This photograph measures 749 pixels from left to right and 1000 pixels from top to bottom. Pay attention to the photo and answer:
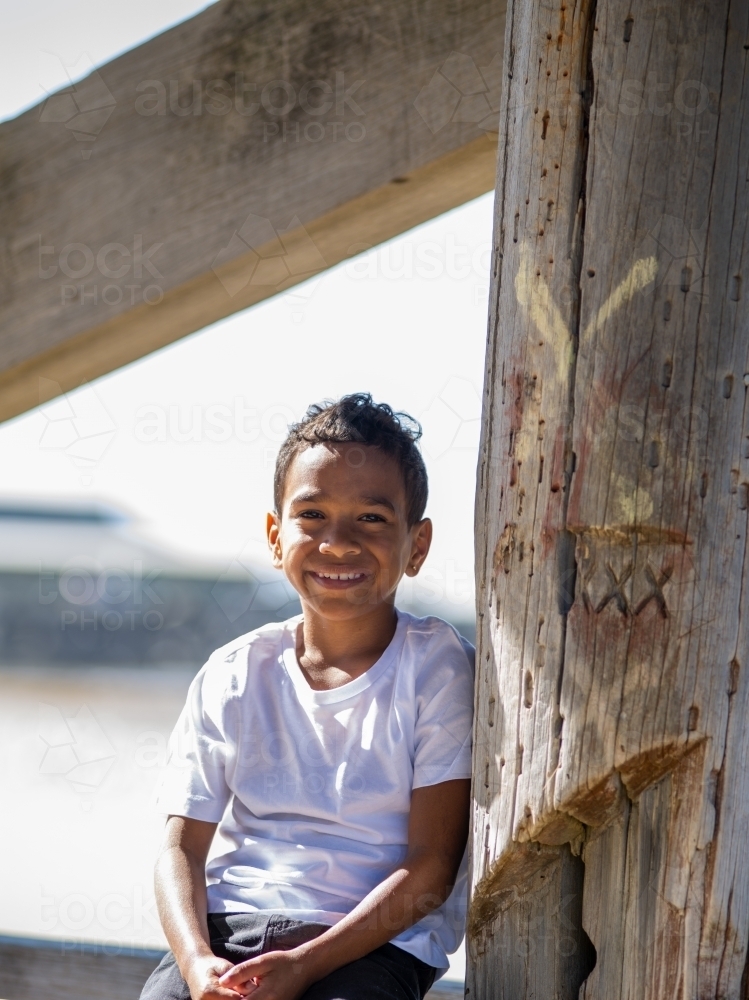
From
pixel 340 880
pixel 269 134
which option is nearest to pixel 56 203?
pixel 269 134

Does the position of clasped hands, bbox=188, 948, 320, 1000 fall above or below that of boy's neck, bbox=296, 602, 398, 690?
below

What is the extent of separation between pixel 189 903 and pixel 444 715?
453 millimetres

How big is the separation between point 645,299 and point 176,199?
909mm

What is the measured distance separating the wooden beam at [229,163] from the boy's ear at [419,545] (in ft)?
1.58

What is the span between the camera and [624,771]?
3.83 ft

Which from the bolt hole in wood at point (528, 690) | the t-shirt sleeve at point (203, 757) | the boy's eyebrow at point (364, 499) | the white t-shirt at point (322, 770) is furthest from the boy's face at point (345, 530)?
the bolt hole in wood at point (528, 690)

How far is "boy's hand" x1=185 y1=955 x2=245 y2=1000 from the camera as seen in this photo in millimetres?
1329

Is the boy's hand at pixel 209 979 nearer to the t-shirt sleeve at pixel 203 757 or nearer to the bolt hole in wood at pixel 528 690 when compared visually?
the t-shirt sleeve at pixel 203 757

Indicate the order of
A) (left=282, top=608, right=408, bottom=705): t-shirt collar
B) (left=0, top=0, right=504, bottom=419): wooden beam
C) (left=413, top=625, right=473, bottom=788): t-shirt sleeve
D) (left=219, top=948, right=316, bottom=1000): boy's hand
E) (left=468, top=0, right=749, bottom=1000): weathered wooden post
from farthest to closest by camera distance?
(left=0, top=0, right=504, bottom=419): wooden beam, (left=282, top=608, right=408, bottom=705): t-shirt collar, (left=413, top=625, right=473, bottom=788): t-shirt sleeve, (left=219, top=948, right=316, bottom=1000): boy's hand, (left=468, top=0, right=749, bottom=1000): weathered wooden post

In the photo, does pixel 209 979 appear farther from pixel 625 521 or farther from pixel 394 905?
pixel 625 521

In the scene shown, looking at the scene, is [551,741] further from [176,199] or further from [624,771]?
[176,199]

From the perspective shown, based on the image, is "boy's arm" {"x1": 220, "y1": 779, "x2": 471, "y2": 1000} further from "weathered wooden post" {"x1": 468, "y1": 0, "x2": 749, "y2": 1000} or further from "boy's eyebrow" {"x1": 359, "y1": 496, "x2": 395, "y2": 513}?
"boy's eyebrow" {"x1": 359, "y1": 496, "x2": 395, "y2": 513}

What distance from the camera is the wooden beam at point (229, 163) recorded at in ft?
5.59

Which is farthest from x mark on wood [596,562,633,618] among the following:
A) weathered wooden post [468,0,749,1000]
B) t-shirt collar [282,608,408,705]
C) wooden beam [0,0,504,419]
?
wooden beam [0,0,504,419]
